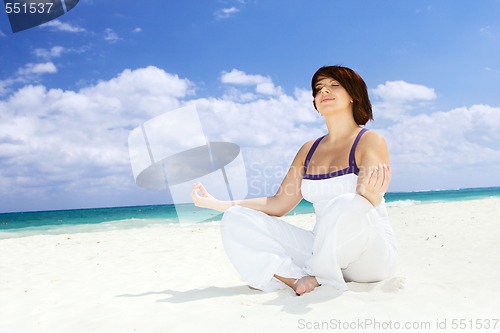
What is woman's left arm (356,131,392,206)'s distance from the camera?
2508 mm

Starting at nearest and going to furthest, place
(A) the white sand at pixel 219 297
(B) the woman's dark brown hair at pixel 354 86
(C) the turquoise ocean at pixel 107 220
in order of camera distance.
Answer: (A) the white sand at pixel 219 297
(B) the woman's dark brown hair at pixel 354 86
(C) the turquoise ocean at pixel 107 220

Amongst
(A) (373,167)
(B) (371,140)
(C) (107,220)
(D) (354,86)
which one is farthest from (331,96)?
(C) (107,220)

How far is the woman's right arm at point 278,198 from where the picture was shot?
339cm

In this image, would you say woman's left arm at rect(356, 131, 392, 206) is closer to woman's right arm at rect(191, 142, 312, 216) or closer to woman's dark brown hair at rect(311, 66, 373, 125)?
woman's dark brown hair at rect(311, 66, 373, 125)

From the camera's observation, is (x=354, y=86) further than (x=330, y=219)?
Yes

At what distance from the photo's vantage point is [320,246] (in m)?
2.78

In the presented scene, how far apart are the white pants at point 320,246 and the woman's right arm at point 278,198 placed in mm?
271

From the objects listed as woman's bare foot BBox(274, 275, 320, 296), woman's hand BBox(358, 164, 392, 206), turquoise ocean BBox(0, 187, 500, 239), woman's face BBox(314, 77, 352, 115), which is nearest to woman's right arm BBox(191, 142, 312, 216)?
woman's face BBox(314, 77, 352, 115)

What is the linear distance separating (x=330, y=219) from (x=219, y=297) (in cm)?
107

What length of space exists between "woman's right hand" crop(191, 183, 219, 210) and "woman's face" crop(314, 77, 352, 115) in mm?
1053

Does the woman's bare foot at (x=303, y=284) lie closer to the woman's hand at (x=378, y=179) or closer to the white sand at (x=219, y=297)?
the white sand at (x=219, y=297)

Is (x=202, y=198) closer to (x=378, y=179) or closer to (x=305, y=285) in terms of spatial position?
(x=305, y=285)

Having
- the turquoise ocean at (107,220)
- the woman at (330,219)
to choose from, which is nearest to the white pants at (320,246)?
the woman at (330,219)

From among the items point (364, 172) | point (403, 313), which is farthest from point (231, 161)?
point (403, 313)
